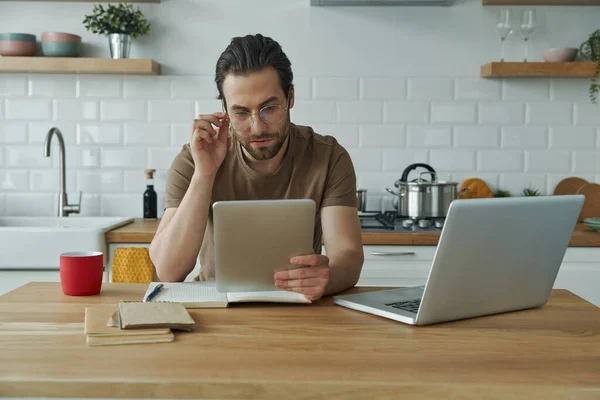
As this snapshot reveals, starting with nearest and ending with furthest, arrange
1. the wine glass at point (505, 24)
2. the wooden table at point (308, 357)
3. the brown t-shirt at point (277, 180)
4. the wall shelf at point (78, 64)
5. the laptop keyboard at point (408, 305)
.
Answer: the wooden table at point (308, 357), the laptop keyboard at point (408, 305), the brown t-shirt at point (277, 180), the wall shelf at point (78, 64), the wine glass at point (505, 24)

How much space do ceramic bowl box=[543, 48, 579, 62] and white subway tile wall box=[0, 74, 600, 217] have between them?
0.14 metres

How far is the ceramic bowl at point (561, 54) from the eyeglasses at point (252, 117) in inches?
78.8

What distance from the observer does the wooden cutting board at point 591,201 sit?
11.5 feet

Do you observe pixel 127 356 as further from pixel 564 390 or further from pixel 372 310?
pixel 564 390

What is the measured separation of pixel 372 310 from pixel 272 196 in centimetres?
77

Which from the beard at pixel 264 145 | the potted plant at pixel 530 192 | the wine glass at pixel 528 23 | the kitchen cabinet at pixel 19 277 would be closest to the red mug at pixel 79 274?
the beard at pixel 264 145

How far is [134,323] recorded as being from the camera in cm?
130

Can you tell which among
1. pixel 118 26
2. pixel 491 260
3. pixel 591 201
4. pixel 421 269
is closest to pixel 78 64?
pixel 118 26

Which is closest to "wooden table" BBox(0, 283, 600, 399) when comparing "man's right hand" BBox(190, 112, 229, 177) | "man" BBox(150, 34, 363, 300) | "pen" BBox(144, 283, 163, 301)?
"pen" BBox(144, 283, 163, 301)

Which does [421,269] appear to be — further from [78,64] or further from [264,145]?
[78,64]

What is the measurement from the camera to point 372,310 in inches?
59.4

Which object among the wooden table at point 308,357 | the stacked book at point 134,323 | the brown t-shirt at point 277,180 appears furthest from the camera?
the brown t-shirt at point 277,180

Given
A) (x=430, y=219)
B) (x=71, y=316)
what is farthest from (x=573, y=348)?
(x=430, y=219)

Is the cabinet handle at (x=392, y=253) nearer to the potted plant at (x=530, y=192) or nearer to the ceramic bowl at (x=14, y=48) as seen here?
the potted plant at (x=530, y=192)
